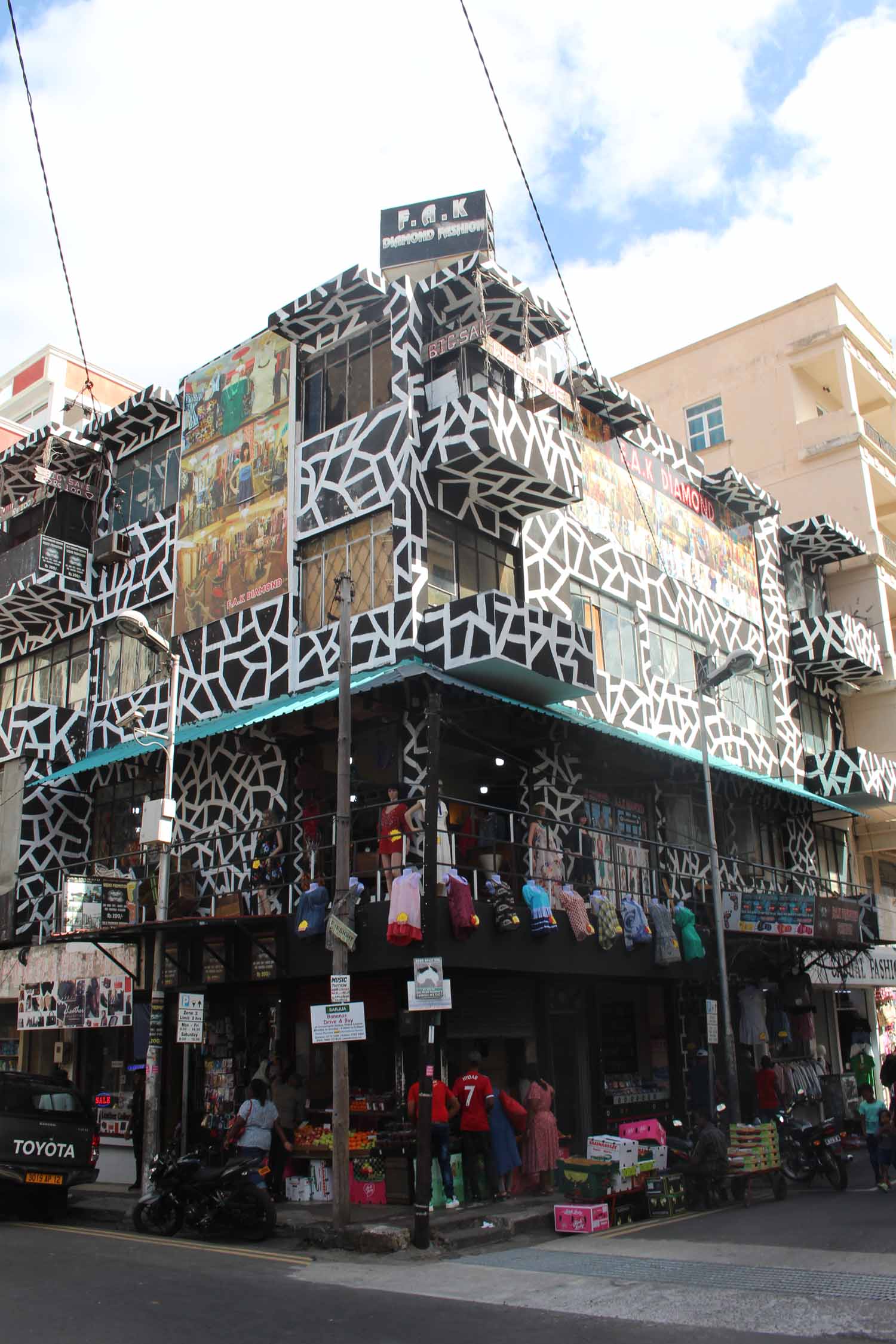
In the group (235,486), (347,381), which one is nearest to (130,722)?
(235,486)

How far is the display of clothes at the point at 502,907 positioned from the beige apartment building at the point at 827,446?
15977 millimetres

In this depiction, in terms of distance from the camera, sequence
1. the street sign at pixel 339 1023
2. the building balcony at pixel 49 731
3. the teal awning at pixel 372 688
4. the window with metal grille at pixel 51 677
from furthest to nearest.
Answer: the window with metal grille at pixel 51 677 → the building balcony at pixel 49 731 → the teal awning at pixel 372 688 → the street sign at pixel 339 1023

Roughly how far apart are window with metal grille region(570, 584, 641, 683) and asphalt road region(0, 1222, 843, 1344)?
13167 millimetres

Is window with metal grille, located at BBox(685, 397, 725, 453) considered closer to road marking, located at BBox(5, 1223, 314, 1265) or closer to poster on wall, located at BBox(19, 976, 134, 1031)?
poster on wall, located at BBox(19, 976, 134, 1031)

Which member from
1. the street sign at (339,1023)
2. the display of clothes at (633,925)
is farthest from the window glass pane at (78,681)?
the street sign at (339,1023)

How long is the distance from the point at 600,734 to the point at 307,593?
592cm

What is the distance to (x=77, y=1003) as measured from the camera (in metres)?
20.0

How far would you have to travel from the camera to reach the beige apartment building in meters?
31.7

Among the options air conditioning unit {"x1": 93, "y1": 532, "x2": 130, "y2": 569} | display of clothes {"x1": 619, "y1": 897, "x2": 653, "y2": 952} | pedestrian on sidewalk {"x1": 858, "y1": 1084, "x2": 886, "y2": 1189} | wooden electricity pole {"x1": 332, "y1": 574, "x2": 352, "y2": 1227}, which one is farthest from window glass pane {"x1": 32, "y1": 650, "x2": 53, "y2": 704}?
pedestrian on sidewalk {"x1": 858, "y1": 1084, "x2": 886, "y2": 1189}

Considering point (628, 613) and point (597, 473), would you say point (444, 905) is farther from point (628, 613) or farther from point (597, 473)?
point (597, 473)

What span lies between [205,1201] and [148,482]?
52.8ft

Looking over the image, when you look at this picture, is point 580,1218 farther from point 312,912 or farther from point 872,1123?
point 872,1123

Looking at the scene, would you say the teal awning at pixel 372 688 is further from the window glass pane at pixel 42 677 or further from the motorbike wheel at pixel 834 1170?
the motorbike wheel at pixel 834 1170

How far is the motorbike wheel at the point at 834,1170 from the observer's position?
16.3 meters
